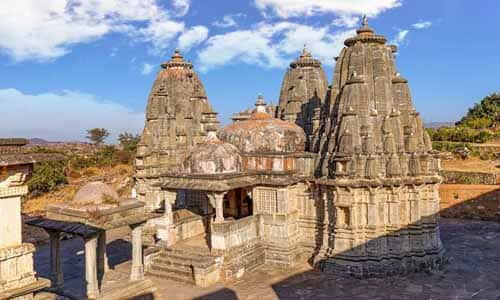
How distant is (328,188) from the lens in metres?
14.9

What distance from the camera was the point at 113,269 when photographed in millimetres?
13398

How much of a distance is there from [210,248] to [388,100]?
794 centimetres

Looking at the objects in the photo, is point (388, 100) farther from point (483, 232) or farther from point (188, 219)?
point (483, 232)

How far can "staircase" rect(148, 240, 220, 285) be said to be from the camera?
13359mm

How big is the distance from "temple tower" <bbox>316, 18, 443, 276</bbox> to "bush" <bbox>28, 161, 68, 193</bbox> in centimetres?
2241

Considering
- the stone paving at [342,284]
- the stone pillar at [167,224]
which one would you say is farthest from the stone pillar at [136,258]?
the stone pillar at [167,224]

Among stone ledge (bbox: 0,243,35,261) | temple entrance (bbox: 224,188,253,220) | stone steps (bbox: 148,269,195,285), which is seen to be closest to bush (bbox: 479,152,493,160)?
temple entrance (bbox: 224,188,253,220)

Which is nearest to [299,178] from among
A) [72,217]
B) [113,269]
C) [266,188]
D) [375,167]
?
[266,188]

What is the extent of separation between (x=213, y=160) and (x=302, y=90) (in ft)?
31.0

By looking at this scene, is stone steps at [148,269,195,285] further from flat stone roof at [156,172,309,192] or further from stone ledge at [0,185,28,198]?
stone ledge at [0,185,28,198]

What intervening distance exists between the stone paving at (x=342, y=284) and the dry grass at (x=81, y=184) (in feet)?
39.4

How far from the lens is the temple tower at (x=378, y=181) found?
13977 mm

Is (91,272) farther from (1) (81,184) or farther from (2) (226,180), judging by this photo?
(1) (81,184)

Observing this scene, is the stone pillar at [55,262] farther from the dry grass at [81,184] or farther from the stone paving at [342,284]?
the dry grass at [81,184]
